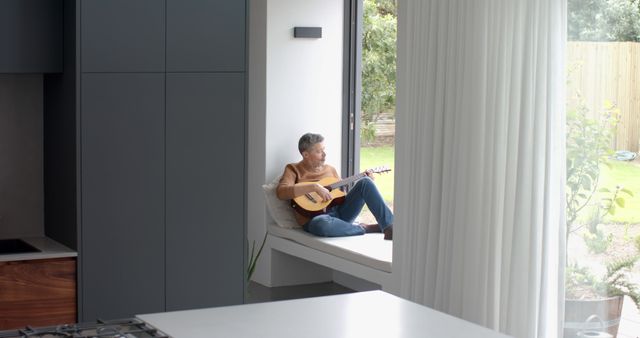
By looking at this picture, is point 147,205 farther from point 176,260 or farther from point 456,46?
point 456,46

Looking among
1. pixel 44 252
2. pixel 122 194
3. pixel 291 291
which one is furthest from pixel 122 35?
pixel 291 291

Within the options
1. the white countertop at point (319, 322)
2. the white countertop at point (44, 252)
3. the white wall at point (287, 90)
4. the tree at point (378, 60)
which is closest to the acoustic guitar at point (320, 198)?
the white wall at point (287, 90)

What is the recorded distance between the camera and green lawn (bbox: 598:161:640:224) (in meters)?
4.19

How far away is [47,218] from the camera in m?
4.56

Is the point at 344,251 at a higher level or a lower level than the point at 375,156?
lower

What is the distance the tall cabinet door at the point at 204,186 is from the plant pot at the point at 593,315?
1.55 m

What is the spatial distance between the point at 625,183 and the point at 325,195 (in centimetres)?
252

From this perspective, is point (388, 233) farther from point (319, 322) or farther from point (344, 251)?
point (319, 322)

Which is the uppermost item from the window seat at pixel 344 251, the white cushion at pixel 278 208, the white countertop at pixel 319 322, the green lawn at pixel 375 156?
the green lawn at pixel 375 156

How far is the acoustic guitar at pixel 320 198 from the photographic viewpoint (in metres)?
6.44

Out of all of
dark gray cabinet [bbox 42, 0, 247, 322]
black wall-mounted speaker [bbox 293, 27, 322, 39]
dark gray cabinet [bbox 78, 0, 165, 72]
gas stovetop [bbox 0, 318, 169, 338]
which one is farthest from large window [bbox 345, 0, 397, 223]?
gas stovetop [bbox 0, 318, 169, 338]

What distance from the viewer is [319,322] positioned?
8.29 feet

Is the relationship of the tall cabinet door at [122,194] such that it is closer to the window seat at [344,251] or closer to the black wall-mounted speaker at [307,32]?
the window seat at [344,251]

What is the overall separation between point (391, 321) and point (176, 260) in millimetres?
2083
